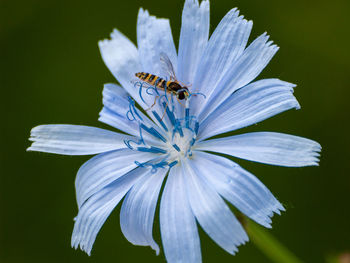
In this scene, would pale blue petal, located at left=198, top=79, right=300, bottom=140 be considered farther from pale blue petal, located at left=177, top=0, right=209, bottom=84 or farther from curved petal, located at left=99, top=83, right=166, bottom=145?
curved petal, located at left=99, top=83, right=166, bottom=145

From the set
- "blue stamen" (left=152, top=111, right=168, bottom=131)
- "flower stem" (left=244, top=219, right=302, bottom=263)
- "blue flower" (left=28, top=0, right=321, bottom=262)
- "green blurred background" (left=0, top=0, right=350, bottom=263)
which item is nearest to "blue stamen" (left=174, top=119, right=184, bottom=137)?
"blue flower" (left=28, top=0, right=321, bottom=262)

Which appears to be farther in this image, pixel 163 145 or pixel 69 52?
pixel 69 52

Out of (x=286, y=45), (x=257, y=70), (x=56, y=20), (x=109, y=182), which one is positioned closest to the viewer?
(x=257, y=70)

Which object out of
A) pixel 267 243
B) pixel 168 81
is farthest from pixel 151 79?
pixel 267 243

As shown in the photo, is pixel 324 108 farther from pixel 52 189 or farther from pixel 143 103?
pixel 52 189

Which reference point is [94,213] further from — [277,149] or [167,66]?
[277,149]

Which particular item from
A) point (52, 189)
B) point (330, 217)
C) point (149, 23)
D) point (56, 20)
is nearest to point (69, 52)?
point (56, 20)
